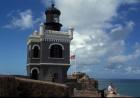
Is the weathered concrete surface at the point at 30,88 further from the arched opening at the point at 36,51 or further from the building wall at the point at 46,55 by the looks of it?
the arched opening at the point at 36,51

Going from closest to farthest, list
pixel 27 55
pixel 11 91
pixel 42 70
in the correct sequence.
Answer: pixel 11 91
pixel 42 70
pixel 27 55

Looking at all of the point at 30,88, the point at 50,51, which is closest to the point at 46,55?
the point at 50,51

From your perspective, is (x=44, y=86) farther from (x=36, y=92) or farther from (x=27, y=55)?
(x=27, y=55)

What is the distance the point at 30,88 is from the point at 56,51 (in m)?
19.9

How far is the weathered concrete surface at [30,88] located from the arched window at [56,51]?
19700 mm

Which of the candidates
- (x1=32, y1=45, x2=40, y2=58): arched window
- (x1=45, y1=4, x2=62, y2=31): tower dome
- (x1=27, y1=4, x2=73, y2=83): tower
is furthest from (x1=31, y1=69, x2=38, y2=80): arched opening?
(x1=45, y1=4, x2=62, y2=31): tower dome

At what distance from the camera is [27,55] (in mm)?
45188

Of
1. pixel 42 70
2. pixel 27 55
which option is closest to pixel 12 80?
pixel 42 70

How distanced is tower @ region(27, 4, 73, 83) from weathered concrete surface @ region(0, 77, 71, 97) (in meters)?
18.9

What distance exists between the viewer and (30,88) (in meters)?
22.9

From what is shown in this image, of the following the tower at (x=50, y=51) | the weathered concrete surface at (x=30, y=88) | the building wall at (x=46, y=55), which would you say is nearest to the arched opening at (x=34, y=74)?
the tower at (x=50, y=51)

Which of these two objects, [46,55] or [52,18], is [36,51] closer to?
[46,55]

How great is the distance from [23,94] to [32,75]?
20.5m

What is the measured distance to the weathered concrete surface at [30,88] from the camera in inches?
859
